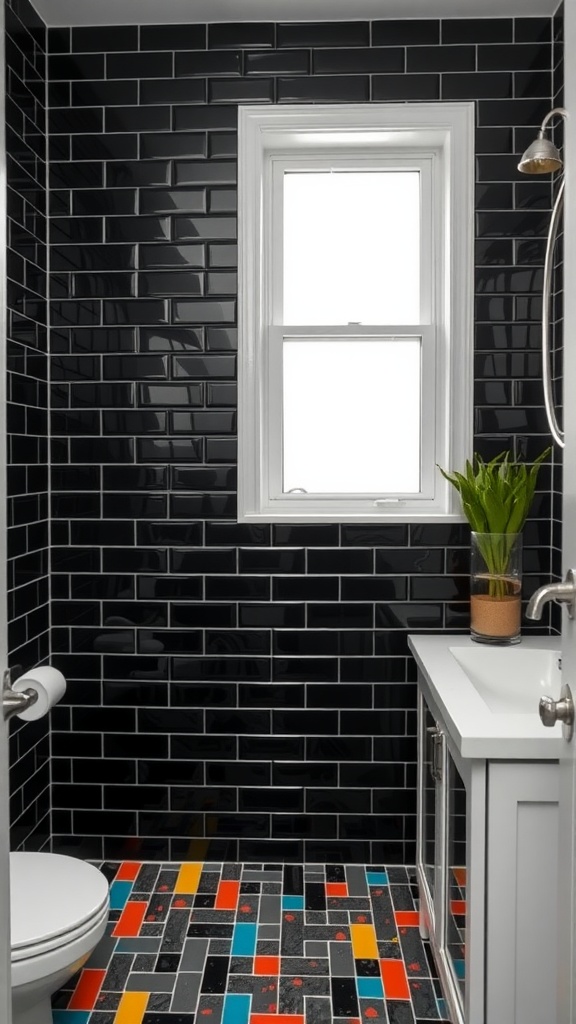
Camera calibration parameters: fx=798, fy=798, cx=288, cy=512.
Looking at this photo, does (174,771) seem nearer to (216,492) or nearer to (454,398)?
(216,492)

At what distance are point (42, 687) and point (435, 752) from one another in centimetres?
106

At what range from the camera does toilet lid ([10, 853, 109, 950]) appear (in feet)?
5.75

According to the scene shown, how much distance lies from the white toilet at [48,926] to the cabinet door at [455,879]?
2.67 ft

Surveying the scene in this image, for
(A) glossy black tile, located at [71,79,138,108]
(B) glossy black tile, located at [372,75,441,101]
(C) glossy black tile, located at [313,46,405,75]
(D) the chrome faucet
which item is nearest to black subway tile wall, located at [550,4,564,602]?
(B) glossy black tile, located at [372,75,441,101]

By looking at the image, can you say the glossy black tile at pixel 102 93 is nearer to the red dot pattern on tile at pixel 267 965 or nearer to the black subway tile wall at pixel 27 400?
the black subway tile wall at pixel 27 400

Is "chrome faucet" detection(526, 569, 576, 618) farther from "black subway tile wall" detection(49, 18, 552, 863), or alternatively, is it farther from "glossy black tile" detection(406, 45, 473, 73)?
"glossy black tile" detection(406, 45, 473, 73)

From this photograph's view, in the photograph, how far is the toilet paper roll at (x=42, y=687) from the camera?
215 centimetres

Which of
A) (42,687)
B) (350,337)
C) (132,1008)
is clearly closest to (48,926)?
(132,1008)

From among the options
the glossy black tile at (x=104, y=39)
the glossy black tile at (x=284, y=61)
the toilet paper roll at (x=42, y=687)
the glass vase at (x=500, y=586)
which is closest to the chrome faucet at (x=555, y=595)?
the glass vase at (x=500, y=586)

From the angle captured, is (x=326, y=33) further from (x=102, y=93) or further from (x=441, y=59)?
(x=102, y=93)

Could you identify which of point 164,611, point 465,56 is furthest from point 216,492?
point 465,56

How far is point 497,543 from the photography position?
2.43m

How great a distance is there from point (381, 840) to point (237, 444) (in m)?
1.43

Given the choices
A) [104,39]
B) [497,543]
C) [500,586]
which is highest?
[104,39]
